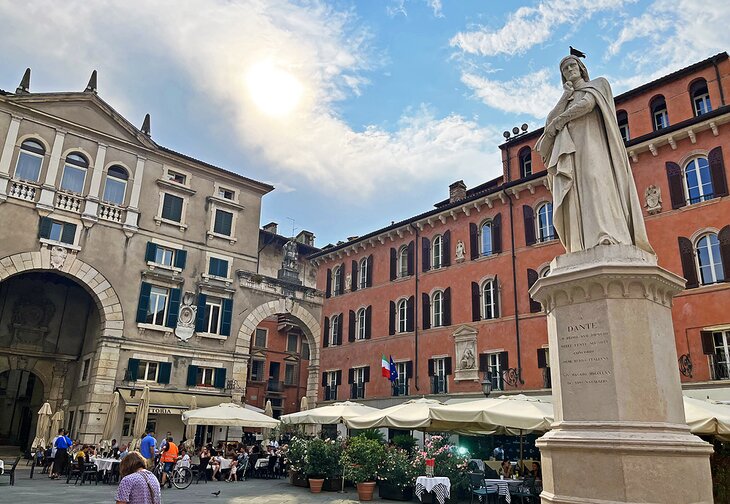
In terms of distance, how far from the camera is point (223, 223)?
33.6 m

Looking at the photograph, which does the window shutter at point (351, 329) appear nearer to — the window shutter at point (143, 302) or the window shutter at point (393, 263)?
the window shutter at point (393, 263)

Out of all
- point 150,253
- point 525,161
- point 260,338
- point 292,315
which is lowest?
point 292,315

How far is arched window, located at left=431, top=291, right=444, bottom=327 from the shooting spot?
95.2 ft

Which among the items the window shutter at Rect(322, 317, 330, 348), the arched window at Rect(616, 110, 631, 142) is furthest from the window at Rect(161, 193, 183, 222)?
the arched window at Rect(616, 110, 631, 142)

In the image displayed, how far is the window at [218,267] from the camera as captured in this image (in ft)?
106

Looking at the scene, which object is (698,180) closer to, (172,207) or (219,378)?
(219,378)

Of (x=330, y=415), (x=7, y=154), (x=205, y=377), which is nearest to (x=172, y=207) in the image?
(x=7, y=154)

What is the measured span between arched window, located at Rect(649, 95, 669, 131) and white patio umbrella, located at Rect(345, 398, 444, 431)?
16069mm

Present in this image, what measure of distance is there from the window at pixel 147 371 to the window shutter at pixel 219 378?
342 cm

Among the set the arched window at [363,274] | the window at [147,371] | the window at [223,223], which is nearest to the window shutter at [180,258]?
the window at [223,223]

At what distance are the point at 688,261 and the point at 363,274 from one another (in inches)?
763

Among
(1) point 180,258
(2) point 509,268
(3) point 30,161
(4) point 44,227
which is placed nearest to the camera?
(2) point 509,268

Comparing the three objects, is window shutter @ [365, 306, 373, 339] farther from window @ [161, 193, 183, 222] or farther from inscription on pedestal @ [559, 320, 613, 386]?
inscription on pedestal @ [559, 320, 613, 386]

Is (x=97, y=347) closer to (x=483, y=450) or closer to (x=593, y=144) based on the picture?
(x=483, y=450)
